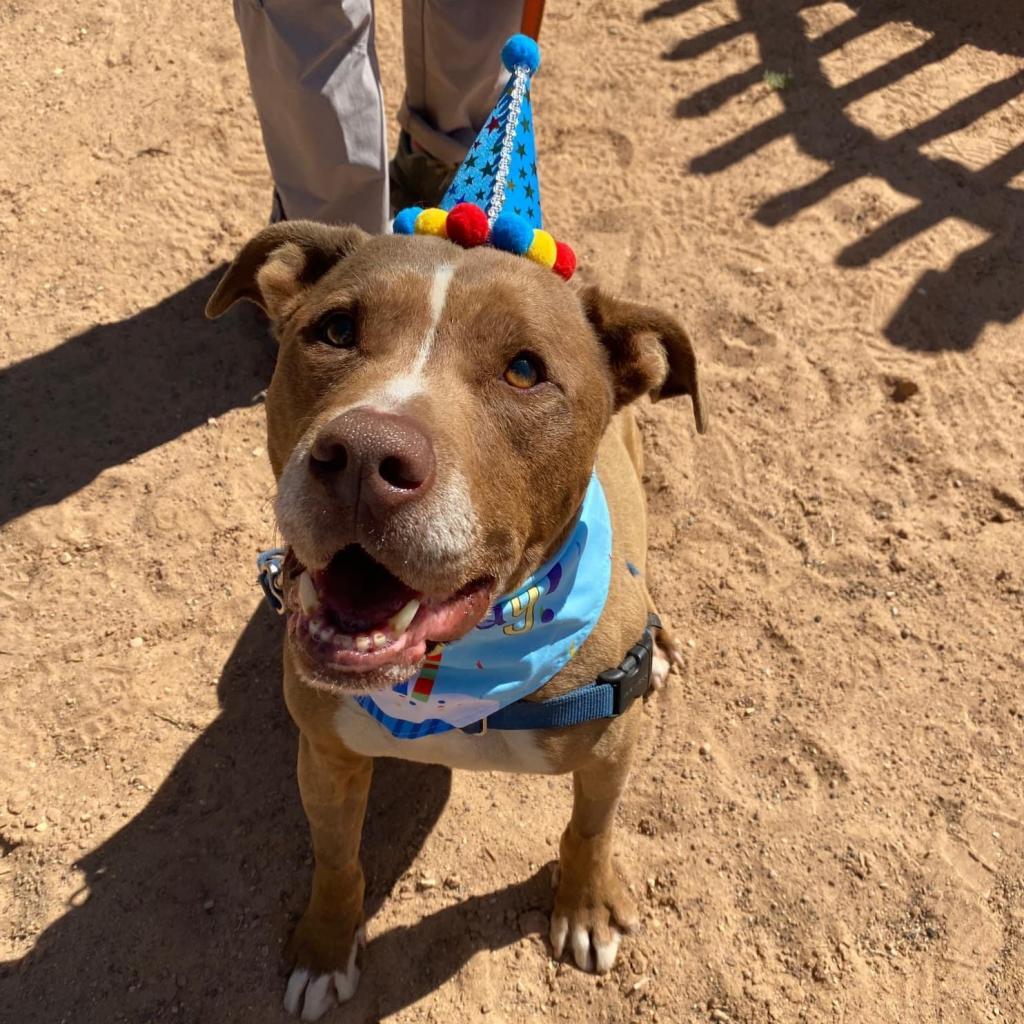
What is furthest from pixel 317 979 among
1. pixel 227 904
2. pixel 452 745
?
pixel 452 745

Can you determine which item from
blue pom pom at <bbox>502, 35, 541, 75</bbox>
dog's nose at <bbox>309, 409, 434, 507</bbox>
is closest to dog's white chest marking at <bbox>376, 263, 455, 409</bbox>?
dog's nose at <bbox>309, 409, 434, 507</bbox>

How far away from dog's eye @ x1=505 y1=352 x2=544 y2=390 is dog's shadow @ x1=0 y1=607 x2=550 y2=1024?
2.15 meters

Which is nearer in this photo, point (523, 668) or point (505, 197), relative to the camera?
point (523, 668)

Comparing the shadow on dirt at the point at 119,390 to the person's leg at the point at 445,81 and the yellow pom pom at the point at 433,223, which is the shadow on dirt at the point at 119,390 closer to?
the person's leg at the point at 445,81

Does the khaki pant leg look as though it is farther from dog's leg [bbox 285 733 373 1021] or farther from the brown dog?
dog's leg [bbox 285 733 373 1021]

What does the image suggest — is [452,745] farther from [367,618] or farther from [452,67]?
[452,67]

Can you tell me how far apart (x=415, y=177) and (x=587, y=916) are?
432 centimetres

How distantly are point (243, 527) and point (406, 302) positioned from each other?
253 cm

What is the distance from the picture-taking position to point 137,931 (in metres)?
3.70

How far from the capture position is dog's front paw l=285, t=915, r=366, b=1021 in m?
3.51

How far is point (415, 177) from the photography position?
19.1 ft

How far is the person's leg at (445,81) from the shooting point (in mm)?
4922

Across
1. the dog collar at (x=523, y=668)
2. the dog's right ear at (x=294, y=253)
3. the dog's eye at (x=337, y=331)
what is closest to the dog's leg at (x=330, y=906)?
the dog collar at (x=523, y=668)

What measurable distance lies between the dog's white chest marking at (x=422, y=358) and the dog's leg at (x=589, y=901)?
1.81 metres
